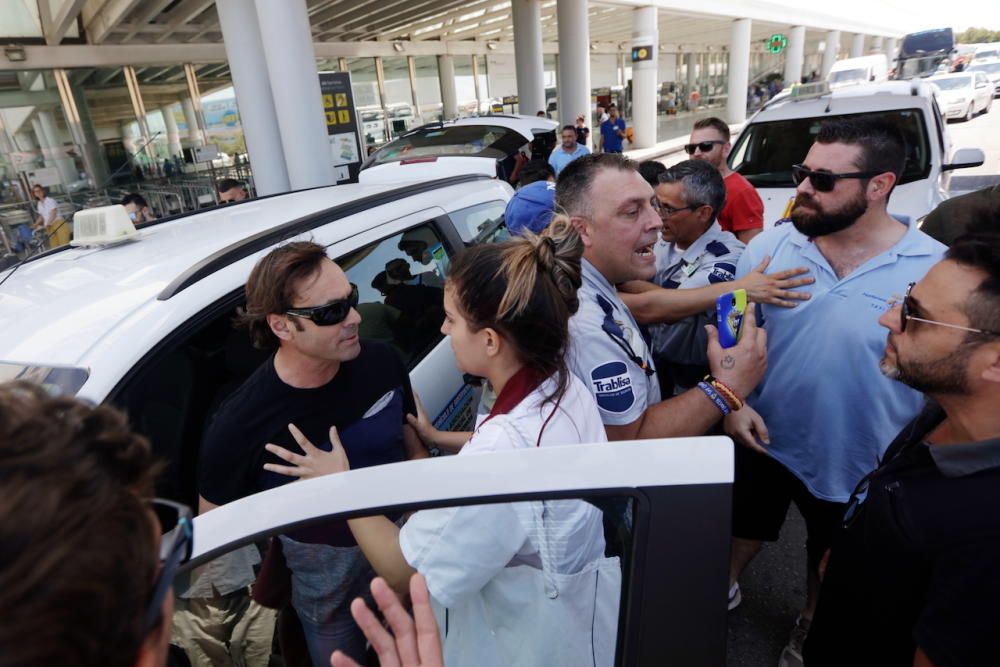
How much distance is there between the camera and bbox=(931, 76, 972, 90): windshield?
60.3ft

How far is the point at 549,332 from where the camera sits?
147 cm

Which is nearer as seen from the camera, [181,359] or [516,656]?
[516,656]

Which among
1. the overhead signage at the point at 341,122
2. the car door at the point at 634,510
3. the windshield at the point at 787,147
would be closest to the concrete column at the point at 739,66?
the overhead signage at the point at 341,122

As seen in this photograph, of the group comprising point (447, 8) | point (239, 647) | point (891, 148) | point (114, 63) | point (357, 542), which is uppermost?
point (447, 8)

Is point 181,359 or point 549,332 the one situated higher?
point 549,332

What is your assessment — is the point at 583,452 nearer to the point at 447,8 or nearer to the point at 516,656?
the point at 516,656

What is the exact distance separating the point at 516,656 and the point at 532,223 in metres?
1.95

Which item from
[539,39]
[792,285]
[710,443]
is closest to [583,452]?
[710,443]

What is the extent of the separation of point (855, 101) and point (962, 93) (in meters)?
17.9

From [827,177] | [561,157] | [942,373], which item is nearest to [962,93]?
[561,157]

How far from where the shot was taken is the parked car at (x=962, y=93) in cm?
1800

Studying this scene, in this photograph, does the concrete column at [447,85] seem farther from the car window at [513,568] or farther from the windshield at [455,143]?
the car window at [513,568]

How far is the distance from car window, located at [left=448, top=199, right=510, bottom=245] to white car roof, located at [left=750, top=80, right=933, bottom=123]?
12.2ft

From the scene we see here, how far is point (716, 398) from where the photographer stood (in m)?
1.85
